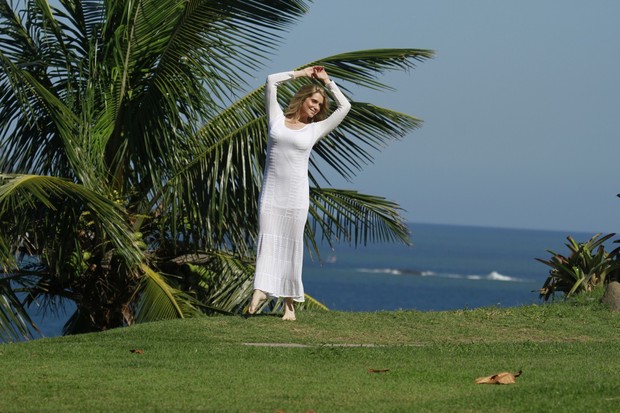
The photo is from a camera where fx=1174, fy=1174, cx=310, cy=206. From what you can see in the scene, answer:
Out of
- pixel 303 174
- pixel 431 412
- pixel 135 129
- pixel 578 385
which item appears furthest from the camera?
pixel 135 129

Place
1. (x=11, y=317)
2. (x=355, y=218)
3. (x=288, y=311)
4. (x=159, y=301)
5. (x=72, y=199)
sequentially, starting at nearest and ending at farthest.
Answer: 1. (x=288, y=311)
2. (x=11, y=317)
3. (x=72, y=199)
4. (x=159, y=301)
5. (x=355, y=218)

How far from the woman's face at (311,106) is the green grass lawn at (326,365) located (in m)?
1.84

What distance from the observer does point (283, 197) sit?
1017cm

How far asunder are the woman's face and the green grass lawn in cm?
184

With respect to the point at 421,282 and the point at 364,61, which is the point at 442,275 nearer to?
the point at 421,282

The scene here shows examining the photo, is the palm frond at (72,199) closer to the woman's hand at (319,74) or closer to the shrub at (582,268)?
the woman's hand at (319,74)

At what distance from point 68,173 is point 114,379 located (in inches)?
217

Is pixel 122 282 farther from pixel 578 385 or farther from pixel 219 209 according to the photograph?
pixel 578 385

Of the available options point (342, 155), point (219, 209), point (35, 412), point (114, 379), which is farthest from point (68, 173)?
point (35, 412)

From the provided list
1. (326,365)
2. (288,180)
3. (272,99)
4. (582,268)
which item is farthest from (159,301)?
(582,268)

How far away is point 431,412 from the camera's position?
6219 mm

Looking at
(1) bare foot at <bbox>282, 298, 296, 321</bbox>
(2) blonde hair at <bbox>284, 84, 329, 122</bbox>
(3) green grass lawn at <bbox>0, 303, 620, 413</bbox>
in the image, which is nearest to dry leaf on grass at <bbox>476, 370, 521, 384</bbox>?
(3) green grass lawn at <bbox>0, 303, 620, 413</bbox>

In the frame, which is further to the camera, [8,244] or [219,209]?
[219,209]

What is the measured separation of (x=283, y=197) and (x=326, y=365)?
8.17 feet
